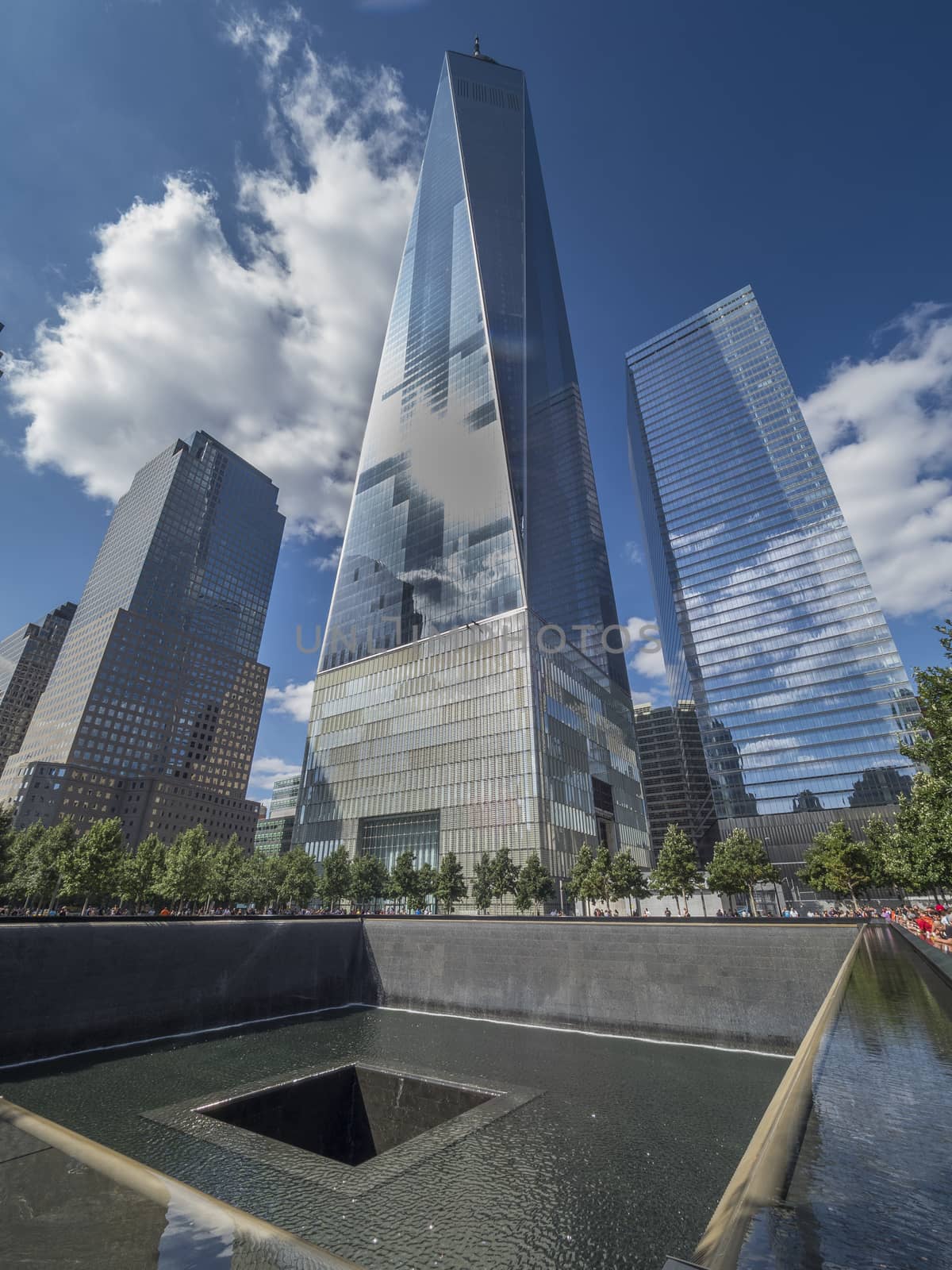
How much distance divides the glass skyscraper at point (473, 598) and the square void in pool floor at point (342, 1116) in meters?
49.7

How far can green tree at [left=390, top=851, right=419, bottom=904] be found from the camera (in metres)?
67.9

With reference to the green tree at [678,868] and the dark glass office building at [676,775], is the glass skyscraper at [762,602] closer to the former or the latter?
the dark glass office building at [676,775]

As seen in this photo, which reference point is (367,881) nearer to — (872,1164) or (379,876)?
(379,876)

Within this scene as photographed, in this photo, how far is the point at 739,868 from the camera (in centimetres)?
6056

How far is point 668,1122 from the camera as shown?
16953 millimetres

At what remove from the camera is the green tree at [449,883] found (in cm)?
6631

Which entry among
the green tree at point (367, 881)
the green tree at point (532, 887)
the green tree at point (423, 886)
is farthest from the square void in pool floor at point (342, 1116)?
the green tree at point (367, 881)

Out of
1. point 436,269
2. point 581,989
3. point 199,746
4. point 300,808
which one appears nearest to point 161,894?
point 300,808

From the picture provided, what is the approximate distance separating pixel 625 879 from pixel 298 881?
127ft

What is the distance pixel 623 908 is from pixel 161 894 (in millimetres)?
55383

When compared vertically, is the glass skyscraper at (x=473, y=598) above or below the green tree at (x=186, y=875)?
above

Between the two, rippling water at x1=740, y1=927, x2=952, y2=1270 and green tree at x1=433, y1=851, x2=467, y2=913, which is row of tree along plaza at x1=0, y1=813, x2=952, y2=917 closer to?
green tree at x1=433, y1=851, x2=467, y2=913

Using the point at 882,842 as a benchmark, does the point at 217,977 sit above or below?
below

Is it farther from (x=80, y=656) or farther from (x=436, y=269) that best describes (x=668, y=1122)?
(x=80, y=656)
